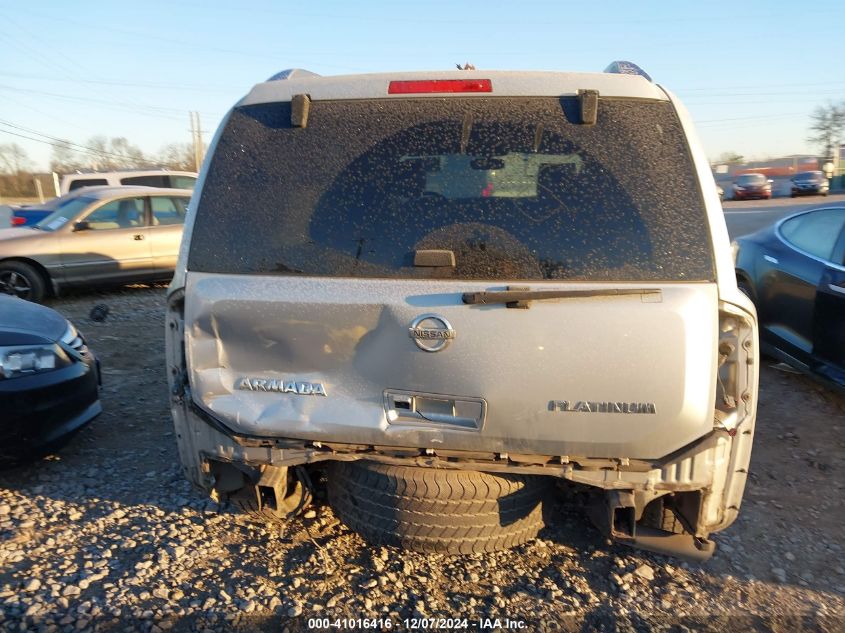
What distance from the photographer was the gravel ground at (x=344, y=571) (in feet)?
8.61

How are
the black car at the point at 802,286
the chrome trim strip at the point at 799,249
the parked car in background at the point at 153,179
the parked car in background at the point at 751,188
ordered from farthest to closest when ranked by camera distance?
the parked car in background at the point at 751,188 → the parked car in background at the point at 153,179 → the chrome trim strip at the point at 799,249 → the black car at the point at 802,286

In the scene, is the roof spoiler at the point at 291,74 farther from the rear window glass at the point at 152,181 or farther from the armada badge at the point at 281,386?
the rear window glass at the point at 152,181

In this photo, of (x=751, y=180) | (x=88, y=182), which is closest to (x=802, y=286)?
(x=88, y=182)

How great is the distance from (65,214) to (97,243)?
0.76m

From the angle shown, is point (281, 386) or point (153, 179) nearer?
point (281, 386)

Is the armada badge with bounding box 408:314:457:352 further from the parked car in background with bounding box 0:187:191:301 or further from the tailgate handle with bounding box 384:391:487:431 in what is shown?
the parked car in background with bounding box 0:187:191:301

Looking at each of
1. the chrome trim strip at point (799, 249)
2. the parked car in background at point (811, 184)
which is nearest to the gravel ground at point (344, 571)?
the chrome trim strip at point (799, 249)

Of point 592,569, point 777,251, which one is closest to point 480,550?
point 592,569

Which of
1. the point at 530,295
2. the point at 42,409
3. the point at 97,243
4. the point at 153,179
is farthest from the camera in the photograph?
the point at 153,179

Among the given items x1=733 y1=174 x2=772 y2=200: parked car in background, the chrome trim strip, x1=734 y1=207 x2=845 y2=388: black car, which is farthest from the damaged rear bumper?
x1=733 y1=174 x2=772 y2=200: parked car in background

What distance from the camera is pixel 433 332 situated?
7.60 feet

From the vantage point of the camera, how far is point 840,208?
5262 millimetres

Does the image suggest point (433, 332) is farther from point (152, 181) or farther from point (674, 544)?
point (152, 181)

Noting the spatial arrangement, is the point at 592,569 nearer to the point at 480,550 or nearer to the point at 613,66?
the point at 480,550
